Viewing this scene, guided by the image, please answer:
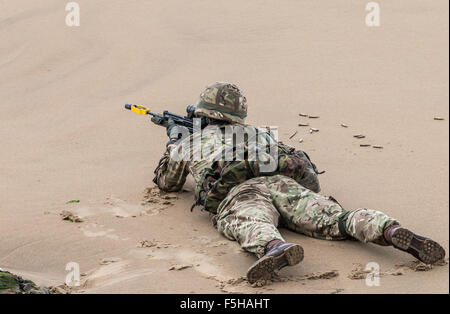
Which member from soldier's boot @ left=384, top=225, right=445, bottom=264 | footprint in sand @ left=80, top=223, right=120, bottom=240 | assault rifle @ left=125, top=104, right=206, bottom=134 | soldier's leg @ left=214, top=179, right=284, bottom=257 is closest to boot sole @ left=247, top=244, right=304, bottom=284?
soldier's leg @ left=214, top=179, right=284, bottom=257

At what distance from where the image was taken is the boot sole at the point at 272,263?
3.90 meters

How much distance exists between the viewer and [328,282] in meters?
4.02

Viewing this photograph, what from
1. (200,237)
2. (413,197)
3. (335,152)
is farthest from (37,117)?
(413,197)

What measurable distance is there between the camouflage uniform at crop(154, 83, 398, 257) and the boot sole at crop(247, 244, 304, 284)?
288mm

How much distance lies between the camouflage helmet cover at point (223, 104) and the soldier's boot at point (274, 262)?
1643 millimetres

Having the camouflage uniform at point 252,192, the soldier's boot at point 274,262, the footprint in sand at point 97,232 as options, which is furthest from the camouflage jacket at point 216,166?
the soldier's boot at point 274,262

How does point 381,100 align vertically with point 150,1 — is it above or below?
below

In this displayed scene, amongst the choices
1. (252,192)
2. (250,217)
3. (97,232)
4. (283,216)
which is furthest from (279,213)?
(97,232)

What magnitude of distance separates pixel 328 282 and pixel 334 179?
2.07 metres

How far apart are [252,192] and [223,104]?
83cm

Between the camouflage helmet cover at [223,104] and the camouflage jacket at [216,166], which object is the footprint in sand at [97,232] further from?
the camouflage helmet cover at [223,104]

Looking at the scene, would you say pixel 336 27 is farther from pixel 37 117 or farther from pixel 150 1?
pixel 37 117

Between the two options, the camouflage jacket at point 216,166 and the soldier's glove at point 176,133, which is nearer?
the camouflage jacket at point 216,166

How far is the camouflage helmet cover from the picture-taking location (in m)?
5.39
